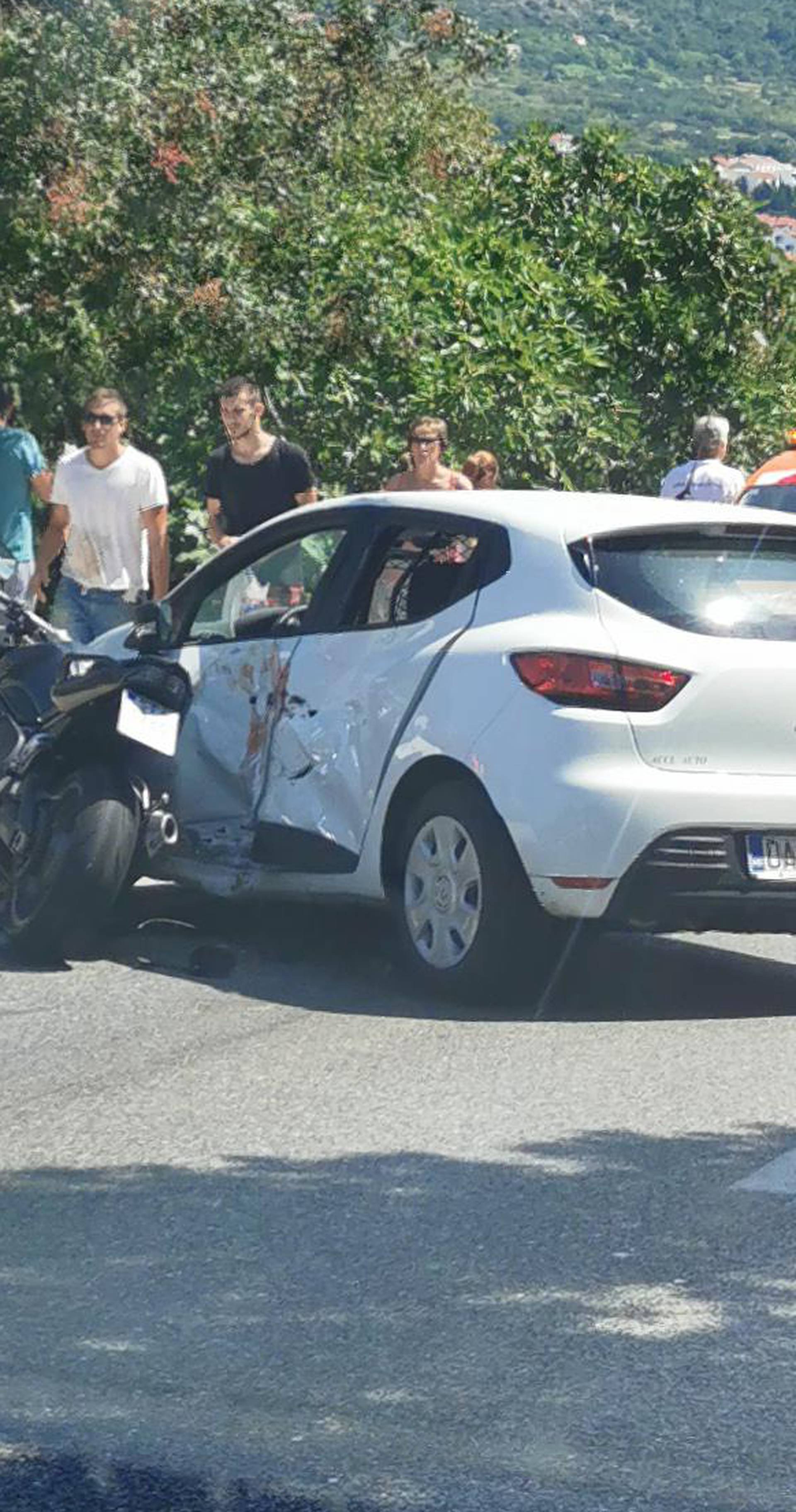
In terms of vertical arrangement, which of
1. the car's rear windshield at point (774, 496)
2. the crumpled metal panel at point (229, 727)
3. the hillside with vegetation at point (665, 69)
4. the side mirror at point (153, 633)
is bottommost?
the crumpled metal panel at point (229, 727)

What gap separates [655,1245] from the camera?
5.97 metres

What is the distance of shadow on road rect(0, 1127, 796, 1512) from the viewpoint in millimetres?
4496

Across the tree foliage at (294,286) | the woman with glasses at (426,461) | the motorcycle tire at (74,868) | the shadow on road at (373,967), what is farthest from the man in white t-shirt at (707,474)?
the motorcycle tire at (74,868)

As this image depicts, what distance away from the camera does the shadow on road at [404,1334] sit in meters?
4.50

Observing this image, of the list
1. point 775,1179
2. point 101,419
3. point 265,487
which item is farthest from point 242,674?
point 775,1179

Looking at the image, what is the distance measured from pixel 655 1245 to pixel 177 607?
502 centimetres

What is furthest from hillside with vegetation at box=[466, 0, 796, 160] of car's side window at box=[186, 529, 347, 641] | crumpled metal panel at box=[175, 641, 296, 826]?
crumpled metal panel at box=[175, 641, 296, 826]

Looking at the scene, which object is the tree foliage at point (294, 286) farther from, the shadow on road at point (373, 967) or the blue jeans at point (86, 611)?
the shadow on road at point (373, 967)

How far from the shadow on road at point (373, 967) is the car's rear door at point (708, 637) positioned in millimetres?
728

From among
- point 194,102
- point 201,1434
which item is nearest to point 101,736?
point 201,1434

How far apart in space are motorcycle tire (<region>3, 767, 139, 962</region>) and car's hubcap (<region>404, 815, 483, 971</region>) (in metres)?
0.99

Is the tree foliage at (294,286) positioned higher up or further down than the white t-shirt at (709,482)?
higher up

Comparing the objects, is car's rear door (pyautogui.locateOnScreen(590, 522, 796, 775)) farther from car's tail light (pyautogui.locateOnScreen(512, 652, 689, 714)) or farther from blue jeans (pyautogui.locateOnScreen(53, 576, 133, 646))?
blue jeans (pyautogui.locateOnScreen(53, 576, 133, 646))

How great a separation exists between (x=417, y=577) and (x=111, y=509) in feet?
13.4
